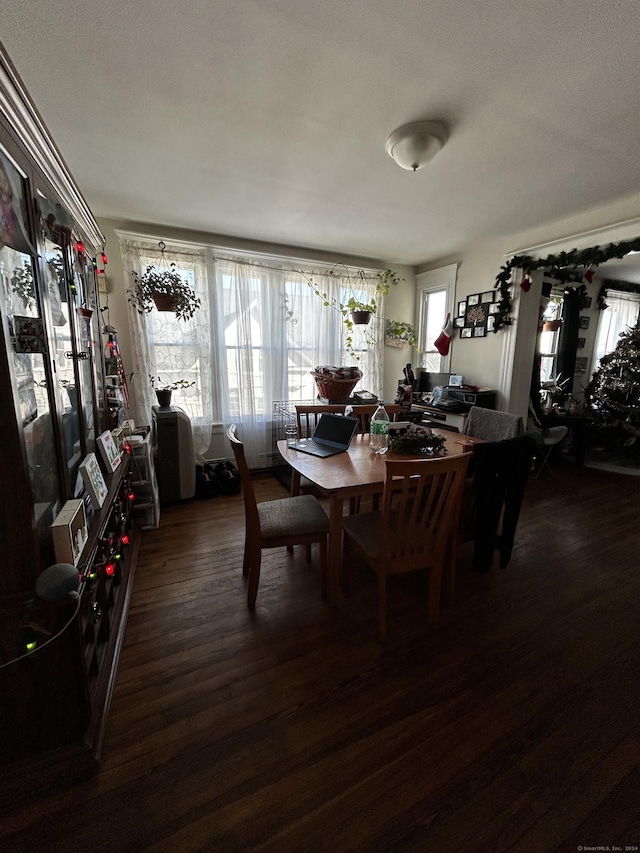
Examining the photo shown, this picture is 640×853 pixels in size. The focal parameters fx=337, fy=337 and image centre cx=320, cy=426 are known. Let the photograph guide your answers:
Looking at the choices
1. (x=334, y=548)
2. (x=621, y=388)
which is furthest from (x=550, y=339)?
(x=334, y=548)

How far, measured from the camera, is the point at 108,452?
1804mm

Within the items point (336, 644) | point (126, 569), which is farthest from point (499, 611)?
point (126, 569)

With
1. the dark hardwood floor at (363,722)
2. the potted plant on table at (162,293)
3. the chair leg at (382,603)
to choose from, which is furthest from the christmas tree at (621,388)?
the potted plant on table at (162,293)

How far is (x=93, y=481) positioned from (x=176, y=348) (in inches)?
87.6

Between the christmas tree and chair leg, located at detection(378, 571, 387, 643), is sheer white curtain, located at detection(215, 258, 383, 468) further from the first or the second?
the christmas tree

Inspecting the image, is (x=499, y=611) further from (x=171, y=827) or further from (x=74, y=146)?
(x=74, y=146)

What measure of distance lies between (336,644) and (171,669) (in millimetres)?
739

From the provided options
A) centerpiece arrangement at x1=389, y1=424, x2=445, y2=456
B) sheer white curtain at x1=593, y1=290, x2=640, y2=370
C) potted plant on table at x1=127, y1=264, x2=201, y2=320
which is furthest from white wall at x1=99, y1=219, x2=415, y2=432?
sheer white curtain at x1=593, y1=290, x2=640, y2=370

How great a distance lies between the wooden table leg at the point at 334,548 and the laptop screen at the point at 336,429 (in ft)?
2.06

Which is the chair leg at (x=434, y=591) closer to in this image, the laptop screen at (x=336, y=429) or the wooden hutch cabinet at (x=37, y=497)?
the laptop screen at (x=336, y=429)

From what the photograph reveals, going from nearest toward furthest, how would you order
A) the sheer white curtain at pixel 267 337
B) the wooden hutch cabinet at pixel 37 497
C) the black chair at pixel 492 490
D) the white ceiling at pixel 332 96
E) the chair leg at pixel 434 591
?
the wooden hutch cabinet at pixel 37 497 < the white ceiling at pixel 332 96 < the chair leg at pixel 434 591 < the black chair at pixel 492 490 < the sheer white curtain at pixel 267 337

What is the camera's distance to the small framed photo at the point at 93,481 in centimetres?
141

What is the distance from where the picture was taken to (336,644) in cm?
160

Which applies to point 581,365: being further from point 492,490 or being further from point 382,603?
point 382,603
